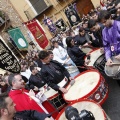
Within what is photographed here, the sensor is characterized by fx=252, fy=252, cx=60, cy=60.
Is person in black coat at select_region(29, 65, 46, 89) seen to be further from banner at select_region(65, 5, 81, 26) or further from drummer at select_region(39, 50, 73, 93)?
banner at select_region(65, 5, 81, 26)

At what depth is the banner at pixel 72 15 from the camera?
1739 cm

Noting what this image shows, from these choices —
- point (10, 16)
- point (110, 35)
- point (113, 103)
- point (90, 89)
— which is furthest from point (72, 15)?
point (90, 89)

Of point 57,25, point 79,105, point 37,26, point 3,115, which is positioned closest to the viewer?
point 3,115

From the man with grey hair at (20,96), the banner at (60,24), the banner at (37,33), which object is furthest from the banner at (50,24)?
the man with grey hair at (20,96)

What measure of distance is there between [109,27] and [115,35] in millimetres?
177

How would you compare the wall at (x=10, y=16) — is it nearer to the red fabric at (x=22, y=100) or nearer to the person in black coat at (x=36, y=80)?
the person in black coat at (x=36, y=80)

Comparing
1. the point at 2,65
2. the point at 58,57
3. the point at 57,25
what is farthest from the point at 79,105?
the point at 57,25

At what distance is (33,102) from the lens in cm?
402

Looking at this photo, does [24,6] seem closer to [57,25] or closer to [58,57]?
[57,25]

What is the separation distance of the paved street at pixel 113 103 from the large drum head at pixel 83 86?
75cm

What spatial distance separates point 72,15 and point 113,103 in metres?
13.1

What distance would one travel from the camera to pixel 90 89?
168 inches

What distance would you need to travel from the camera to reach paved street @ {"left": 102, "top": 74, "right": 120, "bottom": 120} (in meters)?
4.63

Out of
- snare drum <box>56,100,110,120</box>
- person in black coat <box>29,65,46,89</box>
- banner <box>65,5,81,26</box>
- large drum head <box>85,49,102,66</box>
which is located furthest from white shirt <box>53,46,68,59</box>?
banner <box>65,5,81,26</box>
